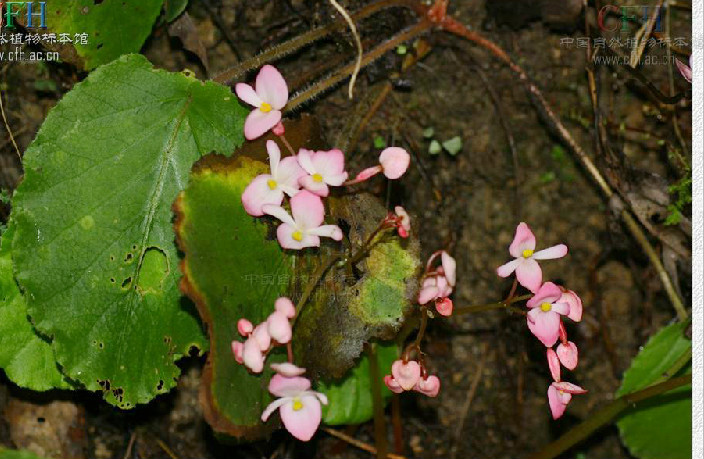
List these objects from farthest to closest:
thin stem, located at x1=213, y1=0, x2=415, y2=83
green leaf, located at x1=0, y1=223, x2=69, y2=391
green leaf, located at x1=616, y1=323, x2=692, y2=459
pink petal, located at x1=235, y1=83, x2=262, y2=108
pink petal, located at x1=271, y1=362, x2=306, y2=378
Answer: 1. green leaf, located at x1=616, y1=323, x2=692, y2=459
2. thin stem, located at x1=213, y1=0, x2=415, y2=83
3. green leaf, located at x1=0, y1=223, x2=69, y2=391
4. pink petal, located at x1=235, y1=83, x2=262, y2=108
5. pink petal, located at x1=271, y1=362, x2=306, y2=378

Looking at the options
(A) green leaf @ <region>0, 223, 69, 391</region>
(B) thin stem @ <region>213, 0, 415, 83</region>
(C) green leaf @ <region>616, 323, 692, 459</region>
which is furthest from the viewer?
(C) green leaf @ <region>616, 323, 692, 459</region>

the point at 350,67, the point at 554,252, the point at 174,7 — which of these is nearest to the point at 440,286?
the point at 554,252

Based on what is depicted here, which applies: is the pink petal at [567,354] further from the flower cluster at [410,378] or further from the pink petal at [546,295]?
the flower cluster at [410,378]

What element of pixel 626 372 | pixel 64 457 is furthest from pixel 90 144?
pixel 626 372

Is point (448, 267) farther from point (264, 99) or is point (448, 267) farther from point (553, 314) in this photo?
point (264, 99)

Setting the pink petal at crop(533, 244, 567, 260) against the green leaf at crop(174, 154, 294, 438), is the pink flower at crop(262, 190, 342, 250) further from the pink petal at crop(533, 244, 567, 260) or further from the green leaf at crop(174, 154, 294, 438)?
the pink petal at crop(533, 244, 567, 260)

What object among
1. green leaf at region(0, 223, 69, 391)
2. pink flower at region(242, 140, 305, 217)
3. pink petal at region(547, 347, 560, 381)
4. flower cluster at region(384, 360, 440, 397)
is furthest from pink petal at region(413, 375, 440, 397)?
green leaf at region(0, 223, 69, 391)
